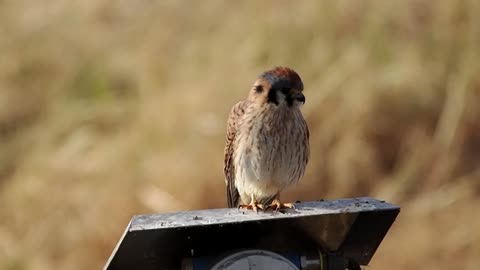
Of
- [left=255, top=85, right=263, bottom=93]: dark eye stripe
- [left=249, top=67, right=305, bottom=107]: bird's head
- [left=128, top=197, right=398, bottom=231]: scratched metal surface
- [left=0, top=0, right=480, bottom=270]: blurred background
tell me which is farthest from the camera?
[left=0, top=0, right=480, bottom=270]: blurred background

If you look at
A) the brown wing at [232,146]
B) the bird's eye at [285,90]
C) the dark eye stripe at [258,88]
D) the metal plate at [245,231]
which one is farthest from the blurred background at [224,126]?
the metal plate at [245,231]

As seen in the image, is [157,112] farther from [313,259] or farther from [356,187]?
[313,259]

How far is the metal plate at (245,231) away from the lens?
7.32ft

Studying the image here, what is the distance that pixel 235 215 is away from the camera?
90.9 inches

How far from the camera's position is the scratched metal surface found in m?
2.22

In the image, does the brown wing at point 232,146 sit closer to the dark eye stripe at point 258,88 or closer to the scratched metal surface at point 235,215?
the dark eye stripe at point 258,88

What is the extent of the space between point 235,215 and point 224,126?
3.77m

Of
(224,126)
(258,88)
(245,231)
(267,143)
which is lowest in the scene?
(245,231)

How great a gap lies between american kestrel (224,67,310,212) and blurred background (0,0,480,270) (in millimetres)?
2158

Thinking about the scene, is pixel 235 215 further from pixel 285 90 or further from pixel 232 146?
pixel 232 146

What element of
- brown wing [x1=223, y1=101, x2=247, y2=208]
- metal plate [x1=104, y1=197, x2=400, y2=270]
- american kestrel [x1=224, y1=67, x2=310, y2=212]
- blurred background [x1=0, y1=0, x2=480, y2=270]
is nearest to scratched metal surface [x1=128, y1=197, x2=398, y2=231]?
metal plate [x1=104, y1=197, x2=400, y2=270]

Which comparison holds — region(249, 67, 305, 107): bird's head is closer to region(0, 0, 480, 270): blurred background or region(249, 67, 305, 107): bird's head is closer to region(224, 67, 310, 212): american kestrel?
region(224, 67, 310, 212): american kestrel

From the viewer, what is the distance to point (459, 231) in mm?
5789

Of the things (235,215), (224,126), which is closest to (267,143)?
(235,215)
